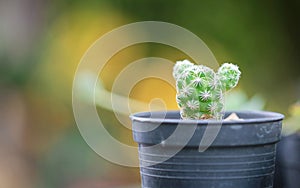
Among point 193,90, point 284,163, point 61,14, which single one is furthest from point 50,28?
point 193,90

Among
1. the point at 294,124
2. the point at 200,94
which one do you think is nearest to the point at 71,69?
the point at 294,124

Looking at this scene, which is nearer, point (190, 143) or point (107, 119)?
point (190, 143)

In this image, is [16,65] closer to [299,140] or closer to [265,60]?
[265,60]

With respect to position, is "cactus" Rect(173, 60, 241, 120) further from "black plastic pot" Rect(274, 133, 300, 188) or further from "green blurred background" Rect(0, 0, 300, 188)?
"green blurred background" Rect(0, 0, 300, 188)

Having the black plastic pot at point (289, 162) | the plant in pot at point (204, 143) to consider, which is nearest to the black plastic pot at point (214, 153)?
the plant in pot at point (204, 143)

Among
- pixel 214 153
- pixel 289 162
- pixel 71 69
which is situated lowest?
pixel 289 162

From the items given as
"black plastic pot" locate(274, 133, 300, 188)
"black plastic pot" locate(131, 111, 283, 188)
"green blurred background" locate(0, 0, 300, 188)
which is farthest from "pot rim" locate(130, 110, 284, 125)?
"green blurred background" locate(0, 0, 300, 188)

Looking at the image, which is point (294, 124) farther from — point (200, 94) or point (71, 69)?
point (71, 69)
